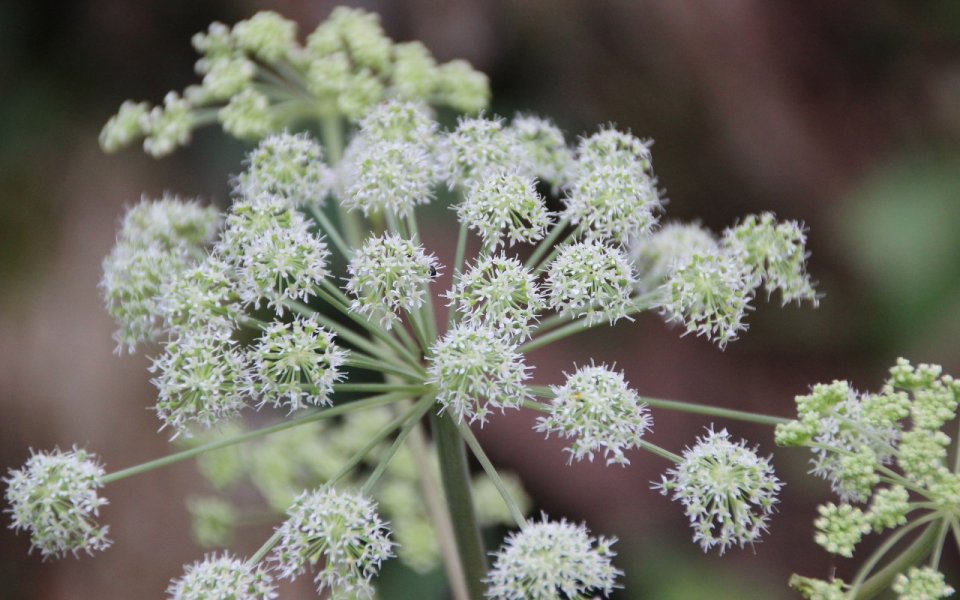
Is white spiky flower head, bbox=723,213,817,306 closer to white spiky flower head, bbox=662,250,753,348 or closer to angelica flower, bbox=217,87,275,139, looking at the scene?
white spiky flower head, bbox=662,250,753,348

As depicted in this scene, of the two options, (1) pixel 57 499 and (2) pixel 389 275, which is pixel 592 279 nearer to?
(2) pixel 389 275

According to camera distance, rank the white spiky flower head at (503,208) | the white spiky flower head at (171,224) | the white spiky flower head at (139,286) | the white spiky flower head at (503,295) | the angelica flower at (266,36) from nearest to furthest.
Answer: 1. the white spiky flower head at (503,295)
2. the white spiky flower head at (503,208)
3. the white spiky flower head at (139,286)
4. the white spiky flower head at (171,224)
5. the angelica flower at (266,36)

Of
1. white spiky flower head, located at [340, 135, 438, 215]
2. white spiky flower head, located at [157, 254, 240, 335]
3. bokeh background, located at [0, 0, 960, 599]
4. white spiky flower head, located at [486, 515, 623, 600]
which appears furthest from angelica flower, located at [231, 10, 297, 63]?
bokeh background, located at [0, 0, 960, 599]

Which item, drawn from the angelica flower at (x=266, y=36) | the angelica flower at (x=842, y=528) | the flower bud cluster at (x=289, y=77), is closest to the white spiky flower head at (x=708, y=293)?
the angelica flower at (x=842, y=528)

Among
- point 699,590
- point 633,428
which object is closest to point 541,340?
point 633,428

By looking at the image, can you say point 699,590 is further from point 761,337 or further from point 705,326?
point 705,326

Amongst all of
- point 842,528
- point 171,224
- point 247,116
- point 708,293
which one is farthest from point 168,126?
point 842,528

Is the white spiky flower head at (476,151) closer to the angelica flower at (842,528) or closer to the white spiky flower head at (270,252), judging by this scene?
the white spiky flower head at (270,252)
